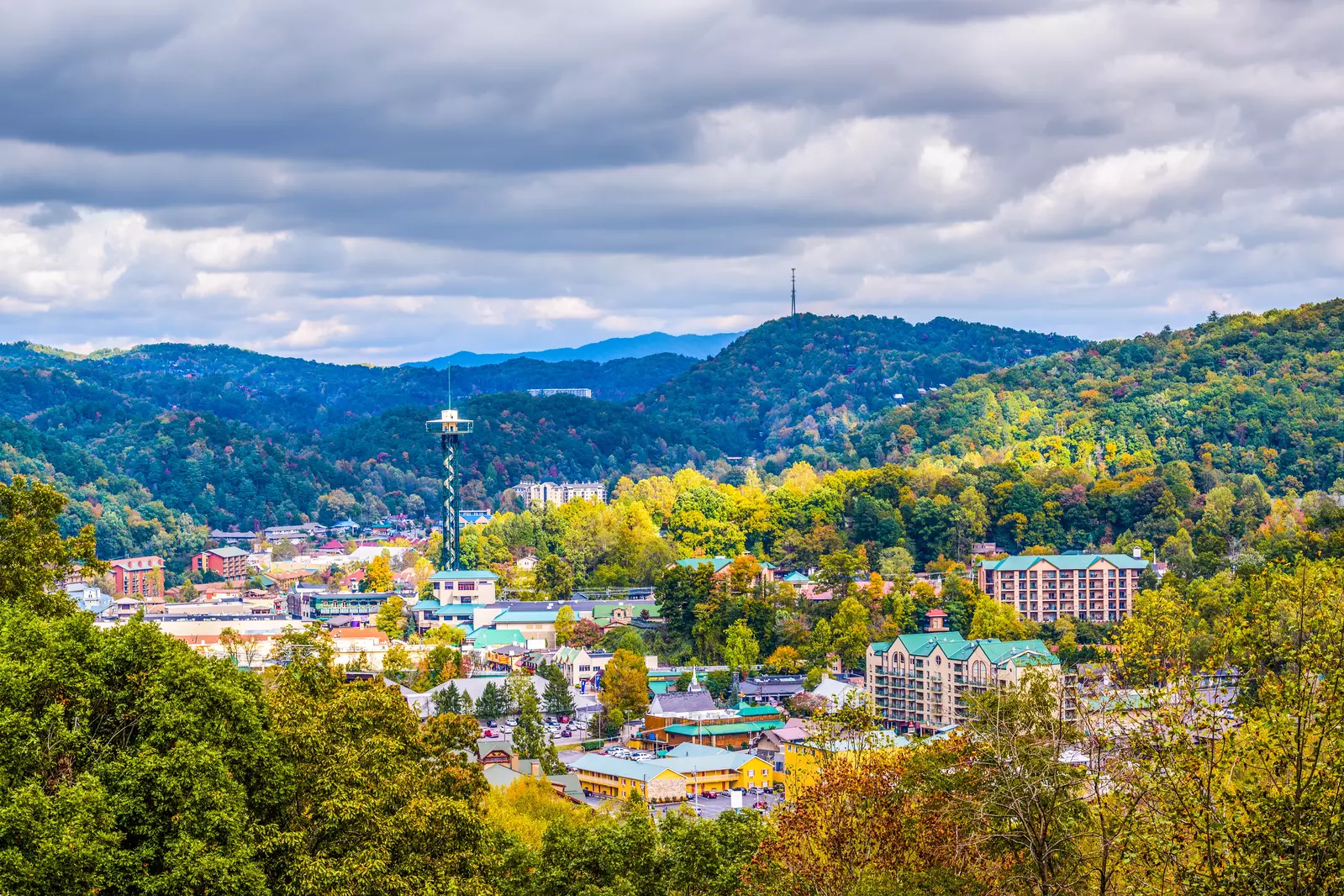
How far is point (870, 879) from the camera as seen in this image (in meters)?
21.0

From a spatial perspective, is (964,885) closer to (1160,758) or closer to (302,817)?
(1160,758)

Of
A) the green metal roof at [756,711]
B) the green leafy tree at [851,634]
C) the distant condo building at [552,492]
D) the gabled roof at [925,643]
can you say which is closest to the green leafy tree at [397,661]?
the green metal roof at [756,711]

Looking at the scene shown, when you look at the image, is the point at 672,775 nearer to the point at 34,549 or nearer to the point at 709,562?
the point at 34,549

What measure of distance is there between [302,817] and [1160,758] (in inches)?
480

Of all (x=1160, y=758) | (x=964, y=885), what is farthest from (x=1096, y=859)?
(x=1160, y=758)

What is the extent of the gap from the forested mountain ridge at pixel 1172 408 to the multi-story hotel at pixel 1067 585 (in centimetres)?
2333

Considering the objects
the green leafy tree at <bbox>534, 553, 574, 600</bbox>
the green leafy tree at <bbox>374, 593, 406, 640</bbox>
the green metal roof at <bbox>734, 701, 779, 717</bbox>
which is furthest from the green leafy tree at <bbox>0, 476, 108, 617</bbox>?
the green leafy tree at <bbox>534, 553, 574, 600</bbox>

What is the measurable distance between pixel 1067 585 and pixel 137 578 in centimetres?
7339

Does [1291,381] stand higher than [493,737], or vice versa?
[1291,381]

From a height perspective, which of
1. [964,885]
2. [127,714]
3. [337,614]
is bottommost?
[337,614]

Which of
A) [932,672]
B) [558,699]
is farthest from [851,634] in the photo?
[558,699]

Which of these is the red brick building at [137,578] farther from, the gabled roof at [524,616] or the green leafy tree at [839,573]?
the green leafy tree at [839,573]

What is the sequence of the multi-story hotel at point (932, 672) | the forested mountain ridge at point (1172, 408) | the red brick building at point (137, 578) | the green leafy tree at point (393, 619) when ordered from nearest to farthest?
the multi-story hotel at point (932, 672), the green leafy tree at point (393, 619), the forested mountain ridge at point (1172, 408), the red brick building at point (137, 578)

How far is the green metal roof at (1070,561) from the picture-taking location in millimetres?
84312
